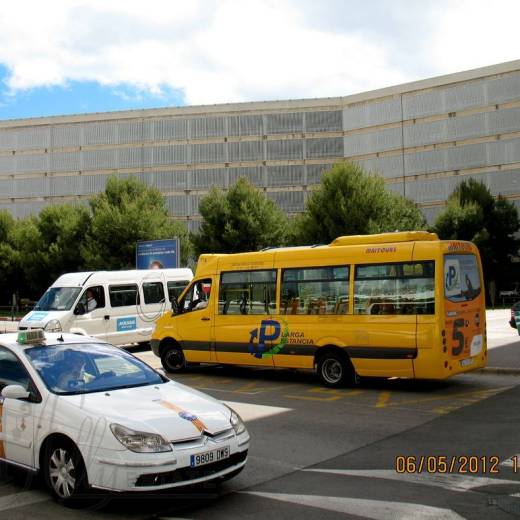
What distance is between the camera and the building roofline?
49106 millimetres

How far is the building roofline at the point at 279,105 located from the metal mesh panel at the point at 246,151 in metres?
2.90

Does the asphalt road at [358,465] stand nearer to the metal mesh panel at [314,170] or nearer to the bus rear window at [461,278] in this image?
the bus rear window at [461,278]

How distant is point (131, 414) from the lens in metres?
5.46

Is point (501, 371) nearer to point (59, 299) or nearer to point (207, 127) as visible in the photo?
point (59, 299)

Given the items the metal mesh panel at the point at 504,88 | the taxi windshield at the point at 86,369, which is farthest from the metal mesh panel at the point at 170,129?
the taxi windshield at the point at 86,369

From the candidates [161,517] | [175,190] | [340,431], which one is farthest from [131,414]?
[175,190]

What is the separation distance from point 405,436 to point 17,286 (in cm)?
5171

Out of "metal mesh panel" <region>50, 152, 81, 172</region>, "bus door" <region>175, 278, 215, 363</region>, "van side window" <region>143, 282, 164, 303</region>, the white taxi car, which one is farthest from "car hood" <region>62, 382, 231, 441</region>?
"metal mesh panel" <region>50, 152, 81, 172</region>

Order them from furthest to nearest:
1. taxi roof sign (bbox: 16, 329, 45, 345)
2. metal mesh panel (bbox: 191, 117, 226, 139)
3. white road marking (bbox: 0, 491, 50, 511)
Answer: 1. metal mesh panel (bbox: 191, 117, 226, 139)
2. taxi roof sign (bbox: 16, 329, 45, 345)
3. white road marking (bbox: 0, 491, 50, 511)

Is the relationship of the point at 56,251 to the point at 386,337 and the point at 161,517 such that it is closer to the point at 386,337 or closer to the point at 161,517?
the point at 386,337

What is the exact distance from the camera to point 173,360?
14922 mm

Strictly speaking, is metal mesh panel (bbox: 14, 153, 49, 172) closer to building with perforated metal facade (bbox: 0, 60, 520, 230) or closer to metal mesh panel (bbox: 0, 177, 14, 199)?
building with perforated metal facade (bbox: 0, 60, 520, 230)

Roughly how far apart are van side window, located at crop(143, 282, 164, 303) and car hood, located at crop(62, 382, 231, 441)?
14014 mm

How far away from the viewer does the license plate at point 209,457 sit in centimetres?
524
